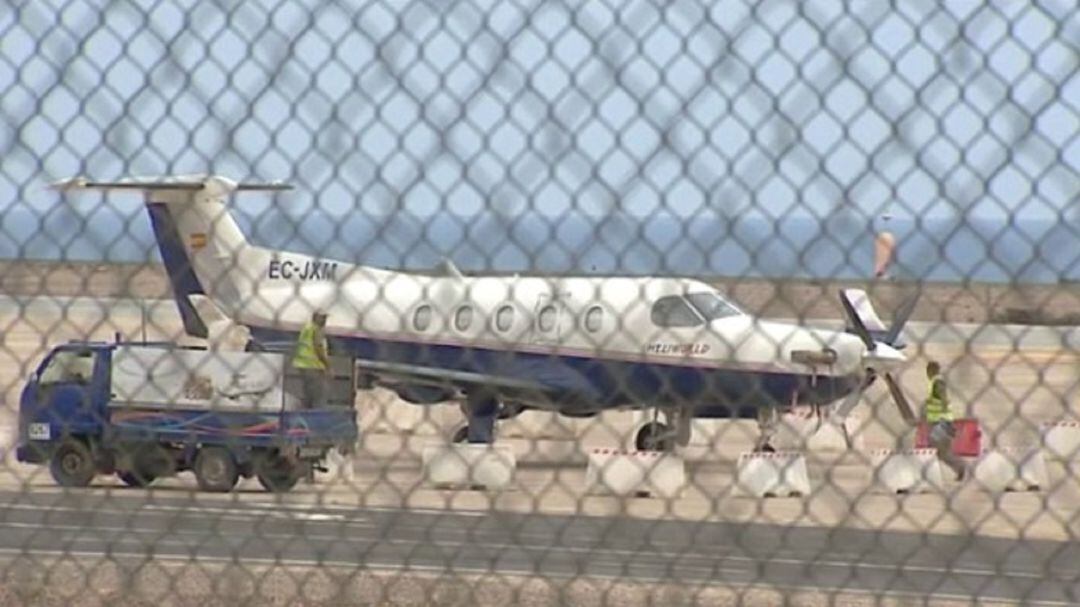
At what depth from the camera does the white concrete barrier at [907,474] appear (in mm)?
8148

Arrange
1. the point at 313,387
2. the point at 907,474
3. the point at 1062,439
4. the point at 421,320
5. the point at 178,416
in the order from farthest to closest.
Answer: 1. the point at 421,320
2. the point at 313,387
3. the point at 178,416
4. the point at 1062,439
5. the point at 907,474

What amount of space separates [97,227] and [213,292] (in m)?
2.31

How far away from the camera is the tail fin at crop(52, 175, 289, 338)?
532 cm

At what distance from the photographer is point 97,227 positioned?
17.4 ft

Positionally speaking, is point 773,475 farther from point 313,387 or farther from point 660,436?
point 313,387

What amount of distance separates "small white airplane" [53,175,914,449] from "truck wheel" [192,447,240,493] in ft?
4.16

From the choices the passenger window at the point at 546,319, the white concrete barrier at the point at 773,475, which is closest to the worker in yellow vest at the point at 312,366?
the passenger window at the point at 546,319

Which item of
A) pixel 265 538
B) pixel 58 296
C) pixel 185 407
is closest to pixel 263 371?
pixel 265 538

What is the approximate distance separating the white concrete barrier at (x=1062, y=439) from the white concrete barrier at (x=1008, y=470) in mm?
95

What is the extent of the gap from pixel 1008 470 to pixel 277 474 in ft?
15.4

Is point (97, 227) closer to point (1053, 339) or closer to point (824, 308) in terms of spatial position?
point (824, 308)

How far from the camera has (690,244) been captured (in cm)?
479

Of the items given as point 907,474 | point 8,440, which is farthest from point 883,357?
point 907,474

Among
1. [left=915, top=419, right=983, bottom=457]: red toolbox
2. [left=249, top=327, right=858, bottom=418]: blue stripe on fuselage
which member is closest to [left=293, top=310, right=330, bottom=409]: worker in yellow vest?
[left=249, top=327, right=858, bottom=418]: blue stripe on fuselage
